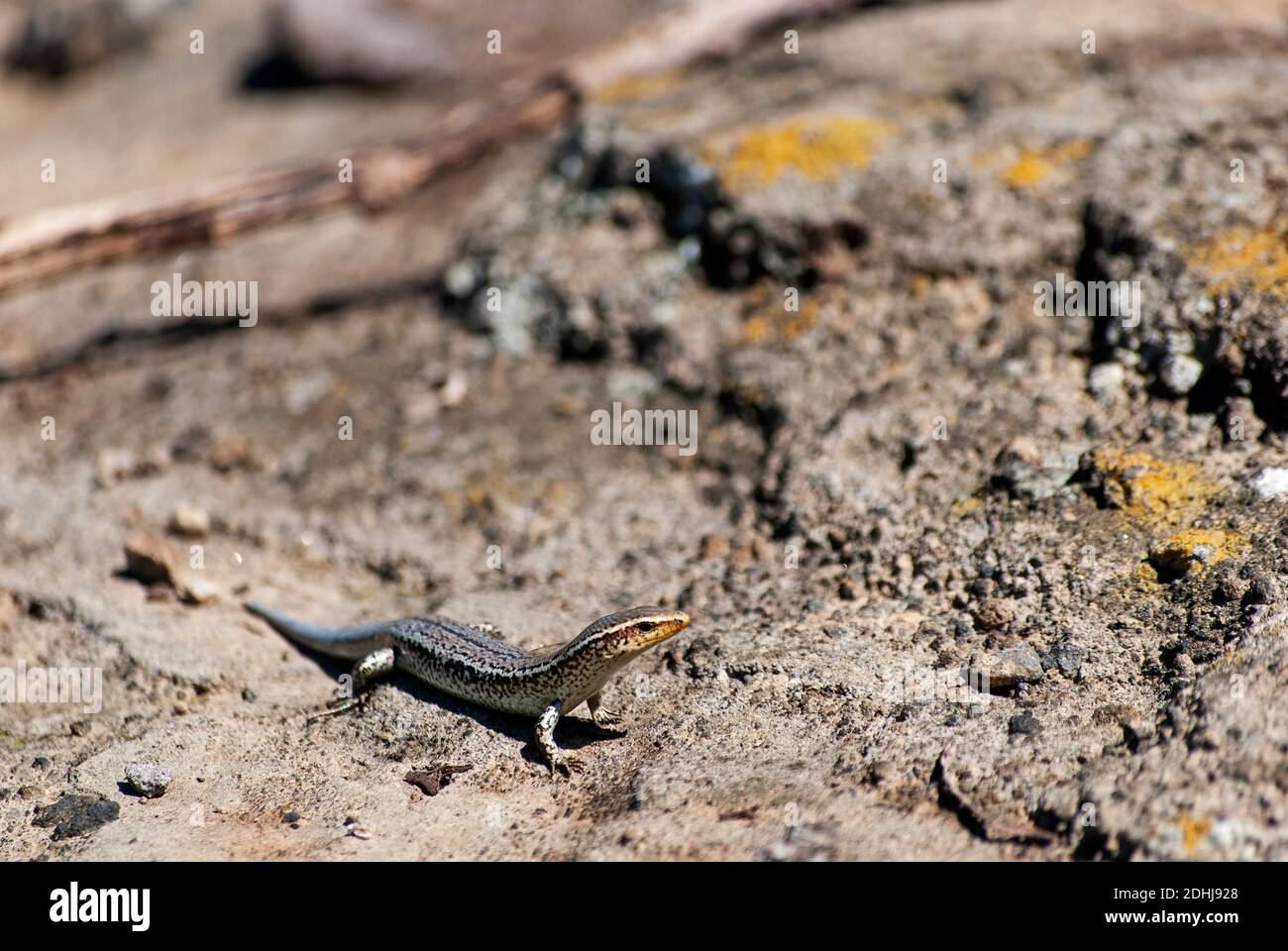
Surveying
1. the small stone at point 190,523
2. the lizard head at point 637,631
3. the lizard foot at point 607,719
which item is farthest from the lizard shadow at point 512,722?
the small stone at point 190,523

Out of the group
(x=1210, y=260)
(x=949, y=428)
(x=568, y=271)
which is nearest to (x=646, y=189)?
(x=568, y=271)

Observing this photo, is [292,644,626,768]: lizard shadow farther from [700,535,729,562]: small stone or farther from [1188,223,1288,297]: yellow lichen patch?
[1188,223,1288,297]: yellow lichen patch

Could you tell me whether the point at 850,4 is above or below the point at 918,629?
above

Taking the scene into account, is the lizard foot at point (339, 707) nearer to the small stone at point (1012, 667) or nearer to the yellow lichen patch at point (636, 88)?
the small stone at point (1012, 667)

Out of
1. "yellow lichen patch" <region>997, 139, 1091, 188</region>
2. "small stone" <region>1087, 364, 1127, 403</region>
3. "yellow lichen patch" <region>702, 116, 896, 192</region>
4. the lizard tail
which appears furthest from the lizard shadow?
"yellow lichen patch" <region>997, 139, 1091, 188</region>
